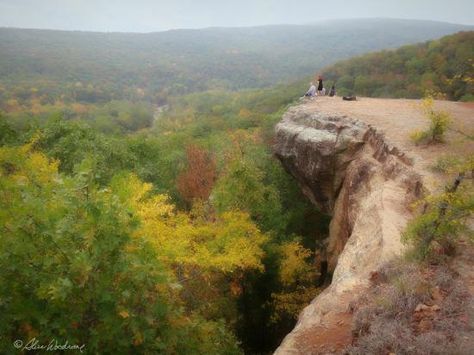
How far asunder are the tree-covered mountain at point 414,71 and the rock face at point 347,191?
79.3 ft

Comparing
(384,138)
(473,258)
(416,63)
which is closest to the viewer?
(473,258)

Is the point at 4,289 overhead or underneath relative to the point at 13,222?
underneath

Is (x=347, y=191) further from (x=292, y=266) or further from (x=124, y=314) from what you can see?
(x=124, y=314)

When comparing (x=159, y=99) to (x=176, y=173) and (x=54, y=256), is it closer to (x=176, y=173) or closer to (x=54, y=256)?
(x=176, y=173)

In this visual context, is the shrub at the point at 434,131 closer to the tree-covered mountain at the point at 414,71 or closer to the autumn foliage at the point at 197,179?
the autumn foliage at the point at 197,179

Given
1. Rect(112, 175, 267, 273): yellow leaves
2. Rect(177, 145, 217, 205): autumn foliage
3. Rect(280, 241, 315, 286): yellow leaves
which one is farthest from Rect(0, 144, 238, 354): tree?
Rect(177, 145, 217, 205): autumn foliage

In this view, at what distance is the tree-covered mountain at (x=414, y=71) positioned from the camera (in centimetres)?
4425

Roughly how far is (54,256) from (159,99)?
508ft

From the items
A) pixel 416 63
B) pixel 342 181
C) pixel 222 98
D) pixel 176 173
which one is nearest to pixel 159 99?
pixel 222 98

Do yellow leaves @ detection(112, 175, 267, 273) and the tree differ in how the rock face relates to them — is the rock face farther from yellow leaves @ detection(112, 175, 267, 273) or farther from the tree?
yellow leaves @ detection(112, 175, 267, 273)

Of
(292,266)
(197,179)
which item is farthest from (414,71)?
(292,266)

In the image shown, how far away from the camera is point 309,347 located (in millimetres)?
7109

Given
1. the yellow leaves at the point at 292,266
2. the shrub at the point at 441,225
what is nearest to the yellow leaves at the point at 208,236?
the yellow leaves at the point at 292,266

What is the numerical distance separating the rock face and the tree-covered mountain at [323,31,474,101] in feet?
79.3
